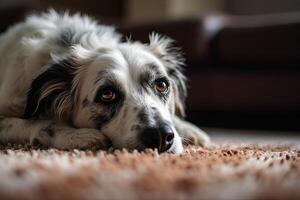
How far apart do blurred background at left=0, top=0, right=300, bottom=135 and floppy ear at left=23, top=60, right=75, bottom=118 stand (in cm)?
178

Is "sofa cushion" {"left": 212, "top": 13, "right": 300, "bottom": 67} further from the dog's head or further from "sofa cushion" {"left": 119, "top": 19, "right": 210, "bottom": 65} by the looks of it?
the dog's head

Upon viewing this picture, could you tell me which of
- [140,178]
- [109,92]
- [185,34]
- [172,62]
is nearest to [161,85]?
[109,92]

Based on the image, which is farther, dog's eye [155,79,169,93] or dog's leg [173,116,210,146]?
dog's leg [173,116,210,146]

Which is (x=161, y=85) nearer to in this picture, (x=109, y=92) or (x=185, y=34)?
(x=109, y=92)

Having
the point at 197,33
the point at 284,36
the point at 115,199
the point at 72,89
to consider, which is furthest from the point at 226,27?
the point at 115,199

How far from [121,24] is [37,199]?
127 inches

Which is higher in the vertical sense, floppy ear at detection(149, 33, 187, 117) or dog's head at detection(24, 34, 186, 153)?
floppy ear at detection(149, 33, 187, 117)

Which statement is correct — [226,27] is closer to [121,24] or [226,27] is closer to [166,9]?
[121,24]

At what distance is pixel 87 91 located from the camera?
69.1 inches

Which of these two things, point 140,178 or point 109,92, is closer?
point 140,178

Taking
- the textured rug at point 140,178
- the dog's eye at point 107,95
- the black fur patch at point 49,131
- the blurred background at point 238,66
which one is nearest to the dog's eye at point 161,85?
the dog's eye at point 107,95

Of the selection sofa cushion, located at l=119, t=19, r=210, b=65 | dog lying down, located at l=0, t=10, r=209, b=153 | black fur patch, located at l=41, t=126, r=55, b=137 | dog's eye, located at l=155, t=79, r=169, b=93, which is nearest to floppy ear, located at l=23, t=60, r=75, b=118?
dog lying down, located at l=0, t=10, r=209, b=153

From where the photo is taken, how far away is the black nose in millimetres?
1438

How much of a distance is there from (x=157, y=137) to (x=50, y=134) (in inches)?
17.5
